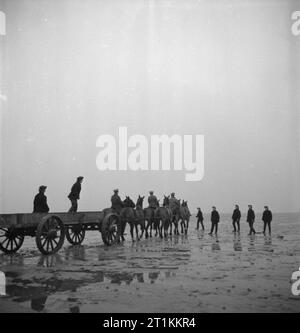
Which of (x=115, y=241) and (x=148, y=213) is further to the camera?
(x=148, y=213)

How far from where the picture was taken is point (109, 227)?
1410cm

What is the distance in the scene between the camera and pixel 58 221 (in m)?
11.0

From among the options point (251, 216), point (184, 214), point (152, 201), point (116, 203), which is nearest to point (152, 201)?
point (152, 201)

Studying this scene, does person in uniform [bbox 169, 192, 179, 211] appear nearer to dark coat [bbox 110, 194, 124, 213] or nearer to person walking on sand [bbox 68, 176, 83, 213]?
dark coat [bbox 110, 194, 124, 213]

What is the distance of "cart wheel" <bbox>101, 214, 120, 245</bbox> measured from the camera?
13.6 meters

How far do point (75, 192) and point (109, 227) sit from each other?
6.18ft

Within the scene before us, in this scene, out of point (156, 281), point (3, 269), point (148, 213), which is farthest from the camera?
point (148, 213)

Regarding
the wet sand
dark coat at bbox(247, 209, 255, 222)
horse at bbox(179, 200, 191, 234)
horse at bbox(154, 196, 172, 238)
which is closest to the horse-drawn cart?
the wet sand

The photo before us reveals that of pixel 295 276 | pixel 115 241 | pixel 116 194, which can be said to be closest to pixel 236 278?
pixel 295 276

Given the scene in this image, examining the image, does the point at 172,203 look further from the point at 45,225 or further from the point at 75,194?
the point at 45,225
